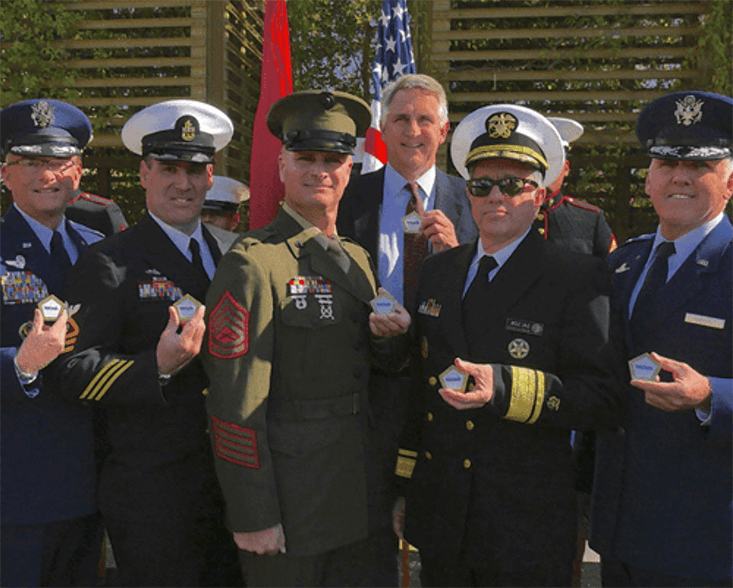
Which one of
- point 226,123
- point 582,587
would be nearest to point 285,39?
point 226,123

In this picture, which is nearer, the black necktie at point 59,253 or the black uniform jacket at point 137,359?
the black uniform jacket at point 137,359

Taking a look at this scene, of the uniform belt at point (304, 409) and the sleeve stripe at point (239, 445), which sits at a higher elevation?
the uniform belt at point (304, 409)

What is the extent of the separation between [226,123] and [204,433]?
65.5 inches

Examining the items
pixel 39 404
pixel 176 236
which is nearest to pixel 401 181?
pixel 176 236

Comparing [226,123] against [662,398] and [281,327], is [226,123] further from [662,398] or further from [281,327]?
[662,398]

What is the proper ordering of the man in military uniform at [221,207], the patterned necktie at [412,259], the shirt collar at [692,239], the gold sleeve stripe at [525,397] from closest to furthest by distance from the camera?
the gold sleeve stripe at [525,397], the shirt collar at [692,239], the patterned necktie at [412,259], the man in military uniform at [221,207]

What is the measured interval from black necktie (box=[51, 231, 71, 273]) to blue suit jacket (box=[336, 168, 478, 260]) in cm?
148

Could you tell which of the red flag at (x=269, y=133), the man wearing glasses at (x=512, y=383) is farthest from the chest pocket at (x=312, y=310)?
the red flag at (x=269, y=133)

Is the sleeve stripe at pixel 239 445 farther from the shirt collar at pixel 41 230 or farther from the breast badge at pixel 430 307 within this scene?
the shirt collar at pixel 41 230

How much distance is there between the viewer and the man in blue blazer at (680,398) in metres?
2.39

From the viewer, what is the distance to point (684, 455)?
7.98 feet

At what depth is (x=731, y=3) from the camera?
23.6ft

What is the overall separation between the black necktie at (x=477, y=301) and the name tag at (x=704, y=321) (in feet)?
2.55

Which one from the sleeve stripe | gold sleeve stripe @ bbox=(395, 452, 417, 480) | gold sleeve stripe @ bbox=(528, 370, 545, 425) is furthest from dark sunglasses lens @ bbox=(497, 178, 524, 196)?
the sleeve stripe
